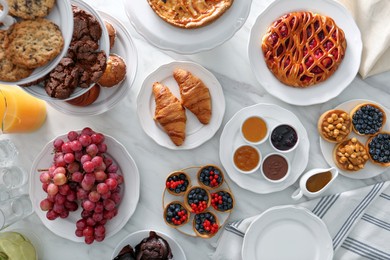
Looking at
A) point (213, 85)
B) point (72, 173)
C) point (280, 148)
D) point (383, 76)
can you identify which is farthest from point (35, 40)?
point (383, 76)

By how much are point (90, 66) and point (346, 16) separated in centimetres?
106

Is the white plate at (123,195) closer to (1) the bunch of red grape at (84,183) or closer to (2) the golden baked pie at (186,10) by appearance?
(1) the bunch of red grape at (84,183)

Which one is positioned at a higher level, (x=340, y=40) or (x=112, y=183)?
(x=340, y=40)

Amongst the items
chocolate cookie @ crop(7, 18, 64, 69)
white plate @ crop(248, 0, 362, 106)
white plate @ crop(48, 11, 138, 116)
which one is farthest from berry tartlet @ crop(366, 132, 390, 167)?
chocolate cookie @ crop(7, 18, 64, 69)

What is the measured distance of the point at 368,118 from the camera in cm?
195

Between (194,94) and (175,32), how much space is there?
0.83 feet

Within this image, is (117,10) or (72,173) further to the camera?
(117,10)

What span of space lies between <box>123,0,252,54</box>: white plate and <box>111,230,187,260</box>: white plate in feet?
2.36

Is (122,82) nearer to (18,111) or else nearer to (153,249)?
(18,111)

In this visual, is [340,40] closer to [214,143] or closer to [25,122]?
[214,143]

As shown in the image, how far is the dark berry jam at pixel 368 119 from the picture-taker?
1.95 m

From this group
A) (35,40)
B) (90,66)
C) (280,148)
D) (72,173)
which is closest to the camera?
(35,40)

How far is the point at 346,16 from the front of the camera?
193 cm

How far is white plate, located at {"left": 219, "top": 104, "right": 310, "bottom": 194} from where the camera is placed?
1.96 m
